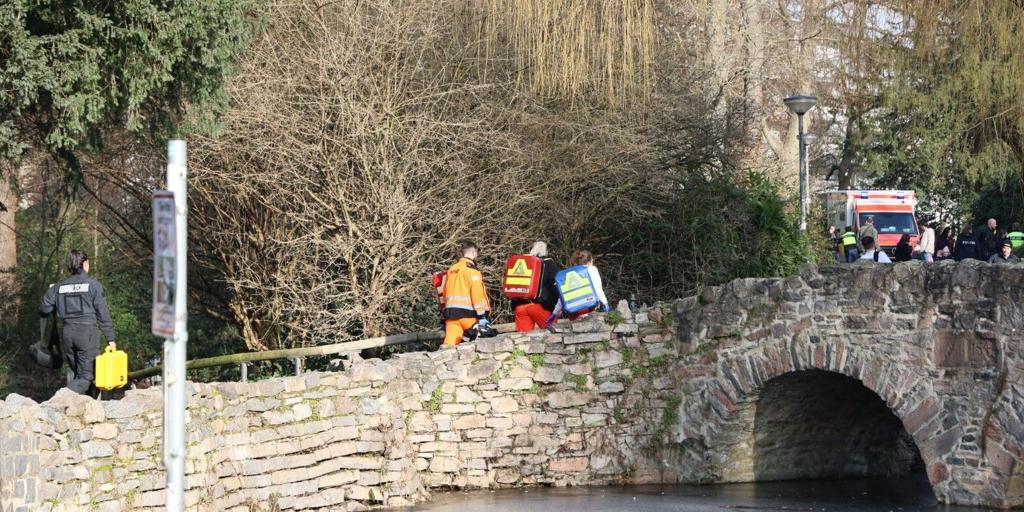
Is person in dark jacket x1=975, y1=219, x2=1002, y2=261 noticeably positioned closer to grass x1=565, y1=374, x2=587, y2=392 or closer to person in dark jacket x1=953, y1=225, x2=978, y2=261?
person in dark jacket x1=953, y1=225, x2=978, y2=261

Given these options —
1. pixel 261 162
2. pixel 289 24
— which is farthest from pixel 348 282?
pixel 289 24

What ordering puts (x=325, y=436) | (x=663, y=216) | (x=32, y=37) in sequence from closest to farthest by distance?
(x=32, y=37)
(x=325, y=436)
(x=663, y=216)

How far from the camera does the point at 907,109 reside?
2631 centimetres

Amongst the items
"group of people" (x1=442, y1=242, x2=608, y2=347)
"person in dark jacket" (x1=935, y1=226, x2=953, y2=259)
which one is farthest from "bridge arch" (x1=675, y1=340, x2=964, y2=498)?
"person in dark jacket" (x1=935, y1=226, x2=953, y2=259)

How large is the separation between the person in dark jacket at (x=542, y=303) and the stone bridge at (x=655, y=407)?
0.53 meters

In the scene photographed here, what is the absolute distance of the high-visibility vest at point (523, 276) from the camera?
1673cm

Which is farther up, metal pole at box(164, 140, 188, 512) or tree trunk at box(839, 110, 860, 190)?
tree trunk at box(839, 110, 860, 190)

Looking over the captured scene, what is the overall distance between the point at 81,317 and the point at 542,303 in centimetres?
555

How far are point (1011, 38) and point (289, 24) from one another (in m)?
10.1

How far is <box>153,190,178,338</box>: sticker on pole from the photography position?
254 inches

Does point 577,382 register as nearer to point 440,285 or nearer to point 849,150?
point 440,285

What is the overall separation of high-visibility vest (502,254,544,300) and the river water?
2229 mm

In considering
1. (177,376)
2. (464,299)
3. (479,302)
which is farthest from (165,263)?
(479,302)

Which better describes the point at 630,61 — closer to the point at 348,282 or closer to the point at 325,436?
the point at 348,282
